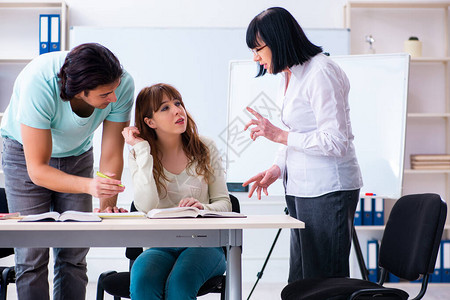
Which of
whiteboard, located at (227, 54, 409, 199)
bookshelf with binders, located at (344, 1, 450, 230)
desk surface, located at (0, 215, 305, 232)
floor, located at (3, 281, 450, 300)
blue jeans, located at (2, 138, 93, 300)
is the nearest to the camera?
desk surface, located at (0, 215, 305, 232)

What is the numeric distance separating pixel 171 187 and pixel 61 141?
17.8 inches

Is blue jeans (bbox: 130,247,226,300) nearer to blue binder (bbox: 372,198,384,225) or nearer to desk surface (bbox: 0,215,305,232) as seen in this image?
desk surface (bbox: 0,215,305,232)

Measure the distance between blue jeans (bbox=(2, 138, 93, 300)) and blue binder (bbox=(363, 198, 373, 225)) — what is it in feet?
8.25

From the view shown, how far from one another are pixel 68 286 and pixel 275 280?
241 cm

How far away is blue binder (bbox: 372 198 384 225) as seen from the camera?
4070mm

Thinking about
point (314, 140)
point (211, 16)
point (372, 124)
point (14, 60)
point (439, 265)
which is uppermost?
point (211, 16)

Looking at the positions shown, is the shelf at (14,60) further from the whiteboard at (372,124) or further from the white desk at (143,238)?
the white desk at (143,238)

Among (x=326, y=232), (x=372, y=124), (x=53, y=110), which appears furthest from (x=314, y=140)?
(x=372, y=124)

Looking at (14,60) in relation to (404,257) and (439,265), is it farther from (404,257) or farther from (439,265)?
(439,265)

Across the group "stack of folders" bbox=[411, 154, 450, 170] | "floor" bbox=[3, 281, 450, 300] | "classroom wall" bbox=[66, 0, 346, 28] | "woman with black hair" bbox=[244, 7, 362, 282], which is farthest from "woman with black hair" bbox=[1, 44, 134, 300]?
"stack of folders" bbox=[411, 154, 450, 170]

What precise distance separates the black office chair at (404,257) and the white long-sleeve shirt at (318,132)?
0.26 metres

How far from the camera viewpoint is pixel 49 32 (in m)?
4.02

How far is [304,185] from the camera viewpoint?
181 cm

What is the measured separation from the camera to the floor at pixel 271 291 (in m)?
3.65
